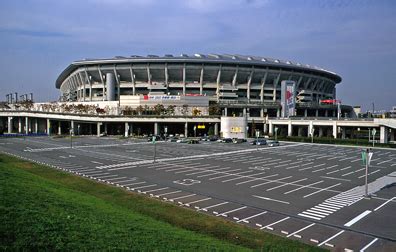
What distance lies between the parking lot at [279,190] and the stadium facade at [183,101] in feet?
152

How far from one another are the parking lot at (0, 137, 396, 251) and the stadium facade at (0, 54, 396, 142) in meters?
46.4

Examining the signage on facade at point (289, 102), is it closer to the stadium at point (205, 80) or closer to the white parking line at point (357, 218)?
the stadium at point (205, 80)

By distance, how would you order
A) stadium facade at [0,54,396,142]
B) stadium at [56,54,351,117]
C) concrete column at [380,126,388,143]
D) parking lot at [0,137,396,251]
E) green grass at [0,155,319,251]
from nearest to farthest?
green grass at [0,155,319,251] < parking lot at [0,137,396,251] < concrete column at [380,126,388,143] < stadium facade at [0,54,396,142] < stadium at [56,54,351,117]

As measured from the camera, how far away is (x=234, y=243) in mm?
13453

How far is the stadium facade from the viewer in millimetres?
93188

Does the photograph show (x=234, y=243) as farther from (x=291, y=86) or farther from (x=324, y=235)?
(x=291, y=86)

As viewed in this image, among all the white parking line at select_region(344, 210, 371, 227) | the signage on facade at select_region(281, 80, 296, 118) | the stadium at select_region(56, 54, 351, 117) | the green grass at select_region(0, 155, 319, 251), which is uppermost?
the stadium at select_region(56, 54, 351, 117)

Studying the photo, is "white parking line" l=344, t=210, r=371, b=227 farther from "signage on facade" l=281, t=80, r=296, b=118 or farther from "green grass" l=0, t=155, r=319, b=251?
"signage on facade" l=281, t=80, r=296, b=118

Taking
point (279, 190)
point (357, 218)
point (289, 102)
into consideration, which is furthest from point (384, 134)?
point (357, 218)

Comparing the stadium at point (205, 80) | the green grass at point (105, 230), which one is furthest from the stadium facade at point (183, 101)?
the green grass at point (105, 230)

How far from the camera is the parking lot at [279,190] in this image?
15.8 meters

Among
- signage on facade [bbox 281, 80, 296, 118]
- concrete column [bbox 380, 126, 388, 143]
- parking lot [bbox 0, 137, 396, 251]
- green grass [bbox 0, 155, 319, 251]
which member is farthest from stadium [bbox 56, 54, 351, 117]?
green grass [bbox 0, 155, 319, 251]

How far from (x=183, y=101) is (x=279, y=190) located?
76446 millimetres

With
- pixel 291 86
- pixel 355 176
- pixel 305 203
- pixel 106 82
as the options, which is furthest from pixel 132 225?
pixel 106 82
